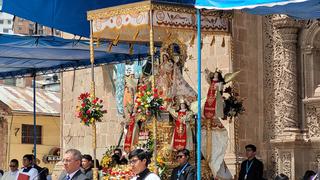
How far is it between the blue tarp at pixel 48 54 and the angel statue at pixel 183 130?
267cm

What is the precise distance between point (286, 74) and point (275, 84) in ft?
1.58

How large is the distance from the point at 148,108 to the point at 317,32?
183 inches

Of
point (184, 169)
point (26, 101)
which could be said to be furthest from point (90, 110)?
point (26, 101)

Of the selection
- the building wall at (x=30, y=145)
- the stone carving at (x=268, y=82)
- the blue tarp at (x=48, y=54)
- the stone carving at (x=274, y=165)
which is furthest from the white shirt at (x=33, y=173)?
the building wall at (x=30, y=145)

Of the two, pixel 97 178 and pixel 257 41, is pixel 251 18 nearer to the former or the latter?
pixel 257 41

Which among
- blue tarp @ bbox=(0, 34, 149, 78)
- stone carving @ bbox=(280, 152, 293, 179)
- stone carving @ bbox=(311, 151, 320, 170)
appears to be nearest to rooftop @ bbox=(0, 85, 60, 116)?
blue tarp @ bbox=(0, 34, 149, 78)

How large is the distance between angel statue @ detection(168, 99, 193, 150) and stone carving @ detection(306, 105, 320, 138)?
9.62 feet

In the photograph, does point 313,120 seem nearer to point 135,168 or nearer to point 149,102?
point 149,102

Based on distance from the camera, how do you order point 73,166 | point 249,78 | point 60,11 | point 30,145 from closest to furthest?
1. point 73,166
2. point 60,11
3. point 249,78
4. point 30,145

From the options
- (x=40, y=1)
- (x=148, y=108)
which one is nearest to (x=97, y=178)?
(x=148, y=108)

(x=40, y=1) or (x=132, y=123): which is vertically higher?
(x=40, y=1)

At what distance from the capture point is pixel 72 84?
872 inches

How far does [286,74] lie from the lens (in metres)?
15.7

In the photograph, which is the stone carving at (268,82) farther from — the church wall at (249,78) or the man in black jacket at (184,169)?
the man in black jacket at (184,169)
